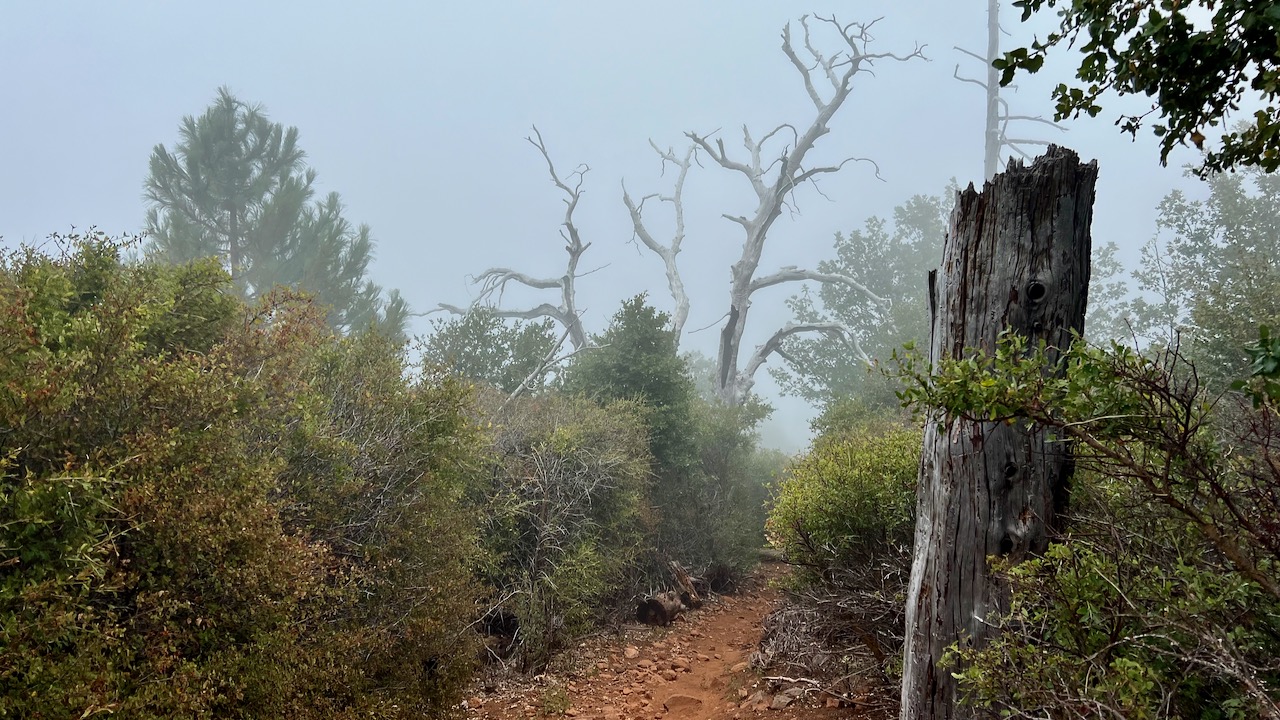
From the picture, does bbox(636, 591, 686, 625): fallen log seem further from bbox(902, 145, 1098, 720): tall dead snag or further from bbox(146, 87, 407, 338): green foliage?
bbox(146, 87, 407, 338): green foliage

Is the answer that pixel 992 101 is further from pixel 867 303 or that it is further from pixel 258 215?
pixel 258 215

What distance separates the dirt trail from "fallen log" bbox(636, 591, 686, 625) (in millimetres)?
260

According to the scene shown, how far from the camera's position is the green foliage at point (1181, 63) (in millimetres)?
1894

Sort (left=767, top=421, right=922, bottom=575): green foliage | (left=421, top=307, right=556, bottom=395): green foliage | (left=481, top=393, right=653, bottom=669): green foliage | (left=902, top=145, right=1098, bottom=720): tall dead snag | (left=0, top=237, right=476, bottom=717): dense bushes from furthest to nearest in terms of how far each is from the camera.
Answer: (left=421, top=307, right=556, bottom=395): green foliage
(left=481, top=393, right=653, bottom=669): green foliage
(left=767, top=421, right=922, bottom=575): green foliage
(left=902, top=145, right=1098, bottom=720): tall dead snag
(left=0, top=237, right=476, bottom=717): dense bushes

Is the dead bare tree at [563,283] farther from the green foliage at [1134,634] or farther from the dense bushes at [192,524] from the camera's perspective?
the green foliage at [1134,634]

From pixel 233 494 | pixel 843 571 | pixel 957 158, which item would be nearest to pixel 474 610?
pixel 233 494

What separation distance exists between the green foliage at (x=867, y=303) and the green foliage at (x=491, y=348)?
13180 mm

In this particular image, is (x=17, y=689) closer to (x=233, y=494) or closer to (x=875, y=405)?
(x=233, y=494)

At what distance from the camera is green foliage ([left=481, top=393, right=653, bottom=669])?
8.20 meters

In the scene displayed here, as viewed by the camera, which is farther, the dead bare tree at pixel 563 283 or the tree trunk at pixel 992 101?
the tree trunk at pixel 992 101

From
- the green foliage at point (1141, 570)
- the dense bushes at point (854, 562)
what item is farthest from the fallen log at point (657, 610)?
the green foliage at point (1141, 570)

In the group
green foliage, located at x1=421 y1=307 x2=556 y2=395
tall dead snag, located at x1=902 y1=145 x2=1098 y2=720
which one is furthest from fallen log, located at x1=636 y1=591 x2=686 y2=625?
green foliage, located at x1=421 y1=307 x2=556 y2=395

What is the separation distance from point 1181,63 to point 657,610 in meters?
9.31

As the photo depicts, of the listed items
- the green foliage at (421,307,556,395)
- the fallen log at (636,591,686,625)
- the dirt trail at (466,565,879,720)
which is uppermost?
the green foliage at (421,307,556,395)
